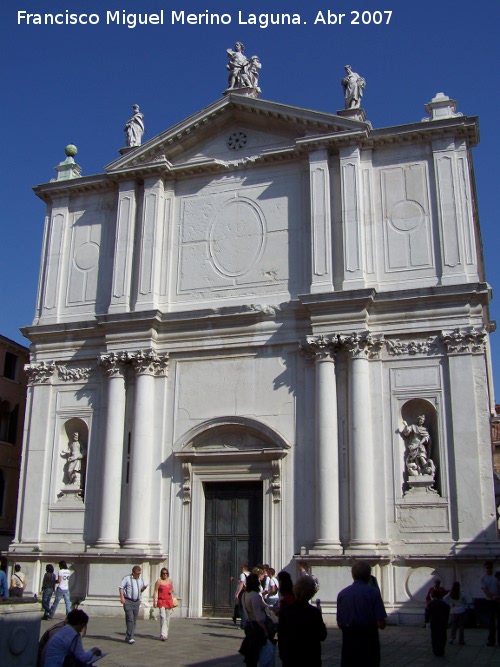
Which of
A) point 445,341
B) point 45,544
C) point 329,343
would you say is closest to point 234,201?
point 329,343

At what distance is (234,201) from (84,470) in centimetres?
976

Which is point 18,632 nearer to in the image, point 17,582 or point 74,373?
point 17,582

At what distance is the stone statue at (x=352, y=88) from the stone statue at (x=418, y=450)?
398 inches

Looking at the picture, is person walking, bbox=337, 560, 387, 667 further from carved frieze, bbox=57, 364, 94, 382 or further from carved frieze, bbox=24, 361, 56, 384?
carved frieze, bbox=24, 361, 56, 384

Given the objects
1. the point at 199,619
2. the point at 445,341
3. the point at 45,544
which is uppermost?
the point at 445,341

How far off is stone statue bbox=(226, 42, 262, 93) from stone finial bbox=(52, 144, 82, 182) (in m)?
6.25

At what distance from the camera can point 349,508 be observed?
21016 mm

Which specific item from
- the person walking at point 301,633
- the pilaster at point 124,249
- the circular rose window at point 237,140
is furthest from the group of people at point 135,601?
the circular rose window at point 237,140

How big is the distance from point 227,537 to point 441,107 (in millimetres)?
14261

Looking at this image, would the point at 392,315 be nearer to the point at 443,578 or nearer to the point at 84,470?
the point at 443,578

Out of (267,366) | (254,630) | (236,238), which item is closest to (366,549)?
(267,366)

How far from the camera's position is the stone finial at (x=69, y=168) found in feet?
92.6

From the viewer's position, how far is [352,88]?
24984 mm

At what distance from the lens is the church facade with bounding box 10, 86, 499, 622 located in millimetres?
20938
